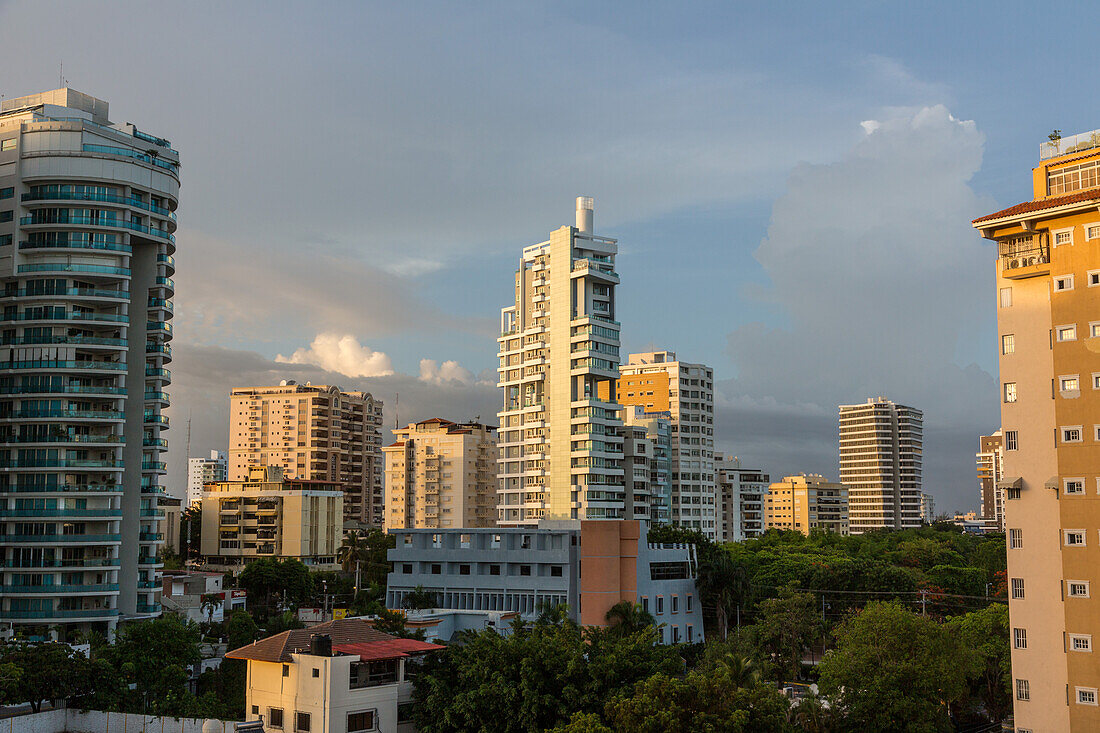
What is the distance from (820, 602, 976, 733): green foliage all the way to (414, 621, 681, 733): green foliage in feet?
30.7

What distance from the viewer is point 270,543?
15538 centimetres

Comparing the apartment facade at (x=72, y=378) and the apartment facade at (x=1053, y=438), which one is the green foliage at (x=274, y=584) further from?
the apartment facade at (x=1053, y=438)

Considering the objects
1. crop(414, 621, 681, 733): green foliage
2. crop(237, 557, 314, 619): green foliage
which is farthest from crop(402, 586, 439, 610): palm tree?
crop(414, 621, 681, 733): green foliage

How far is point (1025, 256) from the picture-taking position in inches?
2221

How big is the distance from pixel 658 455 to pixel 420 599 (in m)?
80.9

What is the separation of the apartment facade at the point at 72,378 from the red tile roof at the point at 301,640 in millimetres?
33472

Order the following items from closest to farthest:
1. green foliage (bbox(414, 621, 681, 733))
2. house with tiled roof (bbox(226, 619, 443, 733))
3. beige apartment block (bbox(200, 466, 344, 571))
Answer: house with tiled roof (bbox(226, 619, 443, 733))
green foliage (bbox(414, 621, 681, 733))
beige apartment block (bbox(200, 466, 344, 571))

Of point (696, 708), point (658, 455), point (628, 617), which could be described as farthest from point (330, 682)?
point (658, 455)

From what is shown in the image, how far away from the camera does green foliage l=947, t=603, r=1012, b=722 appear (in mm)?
67938

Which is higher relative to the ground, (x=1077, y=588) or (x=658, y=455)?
(x=658, y=455)

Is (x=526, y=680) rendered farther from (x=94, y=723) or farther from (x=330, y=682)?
(x=94, y=723)

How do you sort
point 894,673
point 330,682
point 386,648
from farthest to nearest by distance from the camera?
point 894,673 < point 386,648 < point 330,682

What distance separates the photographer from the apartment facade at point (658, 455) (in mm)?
165125

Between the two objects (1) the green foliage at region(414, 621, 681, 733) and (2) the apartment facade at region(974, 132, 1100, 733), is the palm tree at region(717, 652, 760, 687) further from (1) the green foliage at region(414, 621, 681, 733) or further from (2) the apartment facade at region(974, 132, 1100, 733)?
(2) the apartment facade at region(974, 132, 1100, 733)
